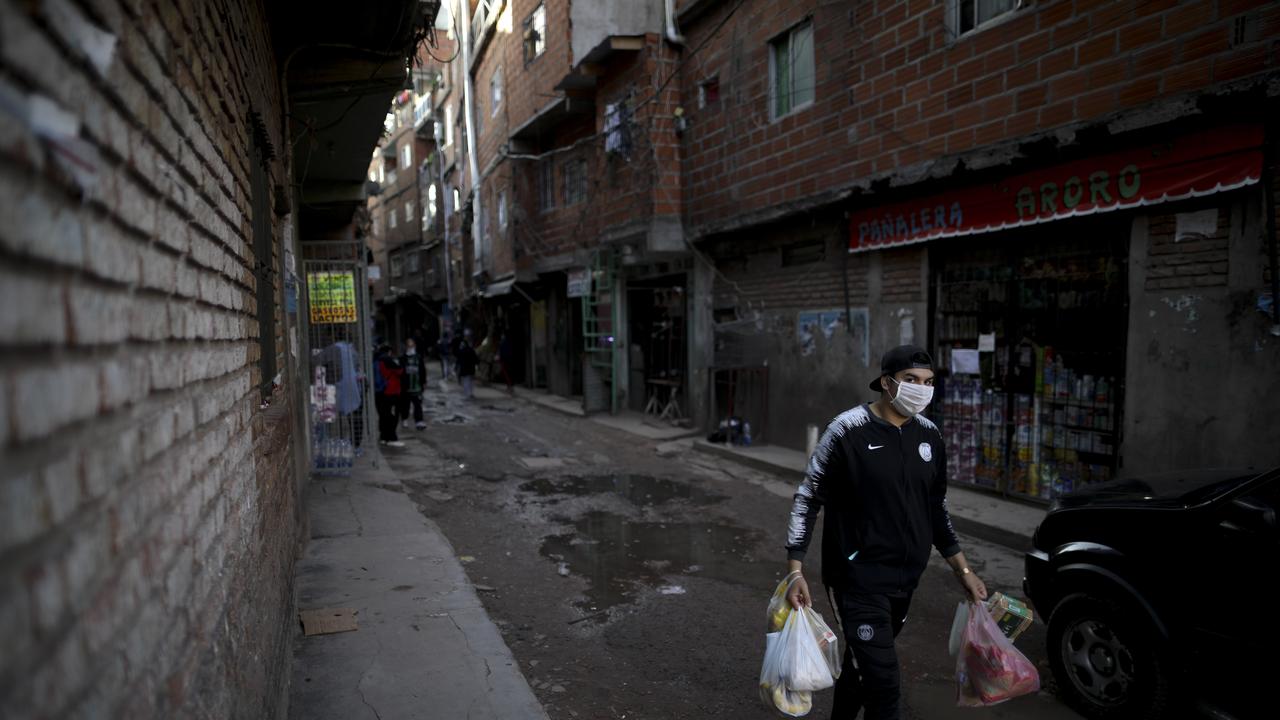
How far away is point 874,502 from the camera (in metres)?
3.33

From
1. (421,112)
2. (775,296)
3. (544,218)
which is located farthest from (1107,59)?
(421,112)

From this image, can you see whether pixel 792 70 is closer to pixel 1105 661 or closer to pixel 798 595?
pixel 1105 661

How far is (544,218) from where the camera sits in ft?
67.2

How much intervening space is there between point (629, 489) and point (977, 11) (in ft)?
23.0

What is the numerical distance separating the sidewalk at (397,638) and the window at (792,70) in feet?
26.2

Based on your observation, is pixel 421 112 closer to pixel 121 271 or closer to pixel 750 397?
pixel 750 397

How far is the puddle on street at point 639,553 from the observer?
20.4 ft

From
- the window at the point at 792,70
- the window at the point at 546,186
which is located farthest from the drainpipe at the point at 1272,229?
the window at the point at 546,186

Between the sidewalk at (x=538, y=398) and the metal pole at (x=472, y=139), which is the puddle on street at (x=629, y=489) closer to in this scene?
the sidewalk at (x=538, y=398)

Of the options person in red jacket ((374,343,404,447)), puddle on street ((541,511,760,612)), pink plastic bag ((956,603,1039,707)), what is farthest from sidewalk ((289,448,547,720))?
person in red jacket ((374,343,404,447))

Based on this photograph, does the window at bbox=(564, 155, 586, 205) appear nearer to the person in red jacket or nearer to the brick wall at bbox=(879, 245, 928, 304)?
the person in red jacket

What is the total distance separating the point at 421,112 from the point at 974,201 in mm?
32135

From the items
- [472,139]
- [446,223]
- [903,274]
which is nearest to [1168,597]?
[903,274]

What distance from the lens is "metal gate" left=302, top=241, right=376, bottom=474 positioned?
9.11 meters
